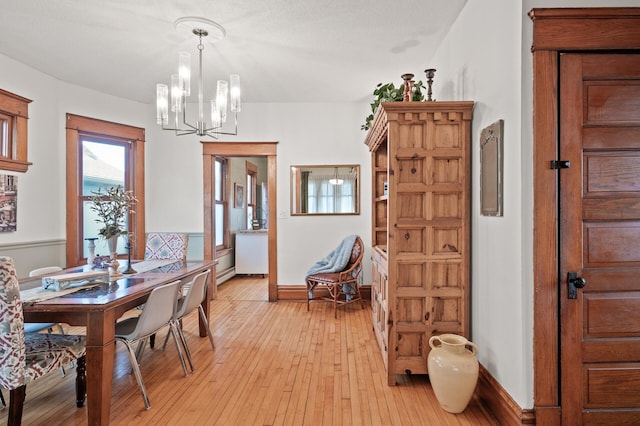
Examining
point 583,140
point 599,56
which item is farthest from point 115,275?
point 599,56

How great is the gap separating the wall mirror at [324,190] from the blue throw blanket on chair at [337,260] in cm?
62

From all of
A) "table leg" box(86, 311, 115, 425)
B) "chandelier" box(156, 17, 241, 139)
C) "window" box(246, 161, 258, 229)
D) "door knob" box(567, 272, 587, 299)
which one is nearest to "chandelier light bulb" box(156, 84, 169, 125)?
"chandelier" box(156, 17, 241, 139)

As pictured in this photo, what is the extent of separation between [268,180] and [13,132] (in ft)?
9.42

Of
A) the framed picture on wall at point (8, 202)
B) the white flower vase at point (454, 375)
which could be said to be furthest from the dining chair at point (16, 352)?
the white flower vase at point (454, 375)

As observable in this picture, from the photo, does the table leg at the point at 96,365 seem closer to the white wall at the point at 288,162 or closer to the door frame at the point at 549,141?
the door frame at the point at 549,141

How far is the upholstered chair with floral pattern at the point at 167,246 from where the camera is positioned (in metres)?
3.71

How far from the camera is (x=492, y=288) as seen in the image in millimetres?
2209

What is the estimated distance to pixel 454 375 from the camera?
212 centimetres

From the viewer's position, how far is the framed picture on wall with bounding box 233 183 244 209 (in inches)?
266

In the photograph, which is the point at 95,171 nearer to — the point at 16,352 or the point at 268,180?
the point at 268,180

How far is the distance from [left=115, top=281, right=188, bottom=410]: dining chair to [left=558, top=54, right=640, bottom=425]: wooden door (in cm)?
245

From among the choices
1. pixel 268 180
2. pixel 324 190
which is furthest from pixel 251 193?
pixel 324 190

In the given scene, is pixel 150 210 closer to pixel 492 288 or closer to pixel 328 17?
pixel 328 17

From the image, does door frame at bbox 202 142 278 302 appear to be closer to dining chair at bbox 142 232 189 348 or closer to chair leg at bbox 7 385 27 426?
dining chair at bbox 142 232 189 348
